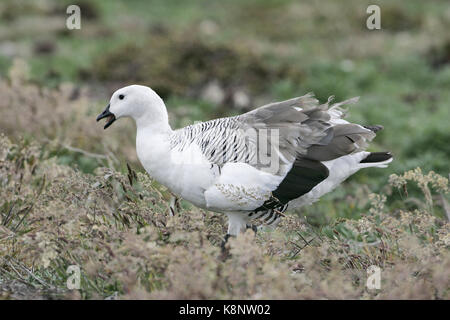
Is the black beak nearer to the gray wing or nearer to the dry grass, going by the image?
the dry grass

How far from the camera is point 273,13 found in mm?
17875

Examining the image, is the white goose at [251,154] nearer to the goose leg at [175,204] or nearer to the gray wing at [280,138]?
the gray wing at [280,138]

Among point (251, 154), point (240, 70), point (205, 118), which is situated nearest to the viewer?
point (251, 154)

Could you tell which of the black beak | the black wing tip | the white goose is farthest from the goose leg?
the black wing tip

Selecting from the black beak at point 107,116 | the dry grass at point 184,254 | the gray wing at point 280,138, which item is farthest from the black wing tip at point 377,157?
the black beak at point 107,116

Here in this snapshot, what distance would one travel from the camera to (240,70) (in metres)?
10.8

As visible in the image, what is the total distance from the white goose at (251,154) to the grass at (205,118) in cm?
21

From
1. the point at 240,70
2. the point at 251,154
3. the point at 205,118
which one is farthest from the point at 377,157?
the point at 240,70

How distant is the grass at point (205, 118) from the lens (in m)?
3.67

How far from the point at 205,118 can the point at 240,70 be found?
6.90 ft

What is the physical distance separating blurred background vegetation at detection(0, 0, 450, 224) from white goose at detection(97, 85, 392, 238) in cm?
Answer: 130

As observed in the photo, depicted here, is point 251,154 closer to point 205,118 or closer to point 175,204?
point 175,204
